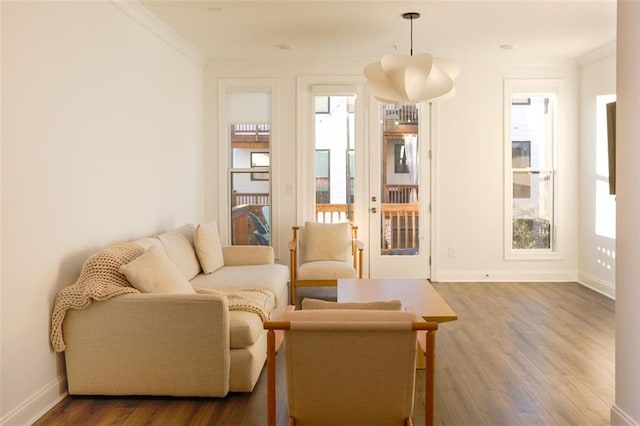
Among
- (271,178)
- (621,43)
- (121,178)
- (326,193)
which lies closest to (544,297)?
(326,193)

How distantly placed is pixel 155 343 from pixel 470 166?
4.71m

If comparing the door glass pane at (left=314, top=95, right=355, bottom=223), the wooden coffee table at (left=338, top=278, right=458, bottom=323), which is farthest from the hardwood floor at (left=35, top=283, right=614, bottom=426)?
the door glass pane at (left=314, top=95, right=355, bottom=223)

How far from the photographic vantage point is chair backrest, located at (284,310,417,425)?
2.23 meters

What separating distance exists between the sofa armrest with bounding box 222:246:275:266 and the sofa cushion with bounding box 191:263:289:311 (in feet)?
0.55

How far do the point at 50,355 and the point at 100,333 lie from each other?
0.98 ft

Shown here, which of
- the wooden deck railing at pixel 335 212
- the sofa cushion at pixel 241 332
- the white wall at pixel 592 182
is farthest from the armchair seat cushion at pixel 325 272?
the white wall at pixel 592 182

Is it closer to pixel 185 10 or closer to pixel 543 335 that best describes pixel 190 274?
Answer: pixel 185 10

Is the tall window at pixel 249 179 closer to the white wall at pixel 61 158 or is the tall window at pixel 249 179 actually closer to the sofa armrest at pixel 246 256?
the sofa armrest at pixel 246 256

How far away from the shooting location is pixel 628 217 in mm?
2662

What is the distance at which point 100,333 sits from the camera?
3229mm

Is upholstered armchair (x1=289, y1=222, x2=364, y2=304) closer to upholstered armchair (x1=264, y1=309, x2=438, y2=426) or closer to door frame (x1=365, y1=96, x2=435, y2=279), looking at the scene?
door frame (x1=365, y1=96, x2=435, y2=279)

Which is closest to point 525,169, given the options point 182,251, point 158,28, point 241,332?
point 182,251

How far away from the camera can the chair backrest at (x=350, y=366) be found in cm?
223

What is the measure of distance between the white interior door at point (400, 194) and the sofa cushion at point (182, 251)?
8.37ft
